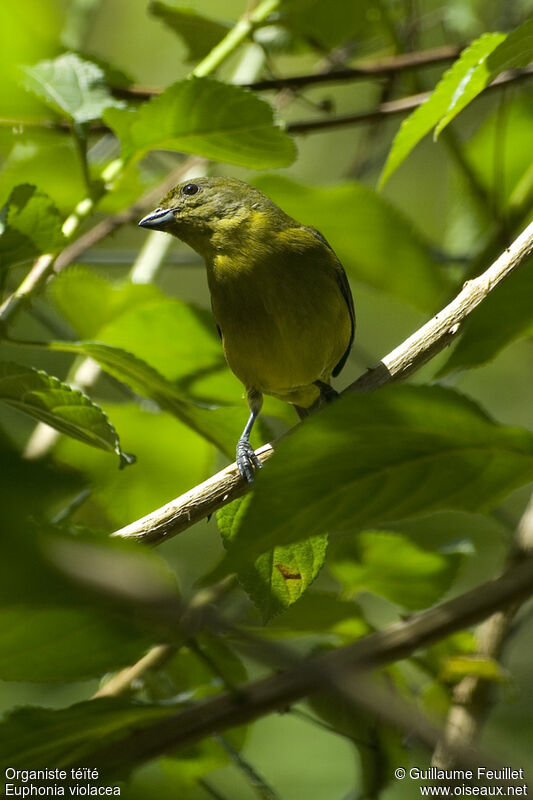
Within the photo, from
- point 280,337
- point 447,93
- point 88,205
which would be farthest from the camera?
point 280,337

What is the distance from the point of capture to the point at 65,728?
167 cm

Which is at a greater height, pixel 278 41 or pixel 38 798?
pixel 278 41

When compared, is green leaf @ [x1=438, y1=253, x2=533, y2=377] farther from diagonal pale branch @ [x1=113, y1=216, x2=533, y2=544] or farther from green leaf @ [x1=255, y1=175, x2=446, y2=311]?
green leaf @ [x1=255, y1=175, x2=446, y2=311]

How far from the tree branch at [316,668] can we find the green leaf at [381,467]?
203mm

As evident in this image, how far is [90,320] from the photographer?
138 inches

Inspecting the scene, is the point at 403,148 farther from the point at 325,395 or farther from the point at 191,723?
the point at 325,395

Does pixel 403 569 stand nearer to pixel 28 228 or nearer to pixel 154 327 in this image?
pixel 154 327

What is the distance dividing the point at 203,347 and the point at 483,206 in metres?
1.31

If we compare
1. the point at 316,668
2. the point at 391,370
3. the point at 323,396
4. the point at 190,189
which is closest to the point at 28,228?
→ the point at 391,370

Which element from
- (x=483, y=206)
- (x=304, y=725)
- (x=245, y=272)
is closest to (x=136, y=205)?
(x=245, y=272)

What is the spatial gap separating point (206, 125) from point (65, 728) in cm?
174

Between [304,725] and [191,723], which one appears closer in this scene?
[191,723]

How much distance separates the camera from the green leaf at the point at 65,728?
163cm

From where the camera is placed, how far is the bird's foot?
2.43 m
